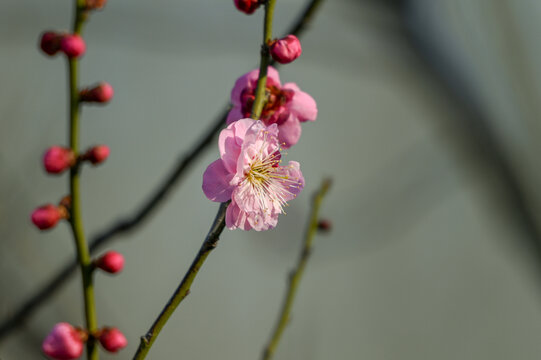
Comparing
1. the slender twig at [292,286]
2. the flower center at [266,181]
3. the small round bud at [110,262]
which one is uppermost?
the flower center at [266,181]

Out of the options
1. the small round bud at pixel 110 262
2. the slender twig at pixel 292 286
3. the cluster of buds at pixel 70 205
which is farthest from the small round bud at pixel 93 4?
the slender twig at pixel 292 286

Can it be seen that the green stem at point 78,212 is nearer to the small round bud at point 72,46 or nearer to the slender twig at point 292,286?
the small round bud at point 72,46

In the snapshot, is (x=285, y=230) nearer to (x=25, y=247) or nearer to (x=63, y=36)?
(x=25, y=247)

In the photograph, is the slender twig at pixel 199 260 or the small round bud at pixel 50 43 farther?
the small round bud at pixel 50 43

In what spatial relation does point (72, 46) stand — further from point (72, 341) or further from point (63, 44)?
point (72, 341)

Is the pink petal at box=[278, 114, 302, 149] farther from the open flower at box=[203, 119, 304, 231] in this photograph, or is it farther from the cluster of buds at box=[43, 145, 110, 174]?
the cluster of buds at box=[43, 145, 110, 174]

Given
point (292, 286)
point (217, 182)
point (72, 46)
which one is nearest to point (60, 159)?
point (72, 46)

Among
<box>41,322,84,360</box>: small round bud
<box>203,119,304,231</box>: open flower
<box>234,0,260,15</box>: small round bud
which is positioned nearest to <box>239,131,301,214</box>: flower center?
<box>203,119,304,231</box>: open flower
